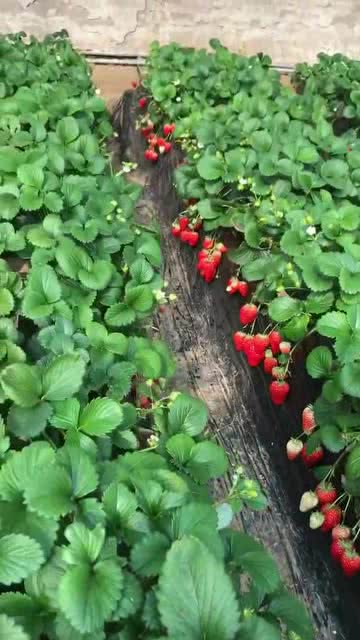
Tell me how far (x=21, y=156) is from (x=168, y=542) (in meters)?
1.46

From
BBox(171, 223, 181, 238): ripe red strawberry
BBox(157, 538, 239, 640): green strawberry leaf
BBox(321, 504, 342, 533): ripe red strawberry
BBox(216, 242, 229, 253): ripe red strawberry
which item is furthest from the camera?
BBox(171, 223, 181, 238): ripe red strawberry

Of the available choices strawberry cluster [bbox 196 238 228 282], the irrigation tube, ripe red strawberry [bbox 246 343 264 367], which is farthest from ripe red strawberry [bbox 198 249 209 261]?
the irrigation tube

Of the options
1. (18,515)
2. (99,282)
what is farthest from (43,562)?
(99,282)

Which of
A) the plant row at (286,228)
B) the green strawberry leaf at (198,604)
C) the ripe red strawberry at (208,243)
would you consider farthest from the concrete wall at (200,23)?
the green strawberry leaf at (198,604)

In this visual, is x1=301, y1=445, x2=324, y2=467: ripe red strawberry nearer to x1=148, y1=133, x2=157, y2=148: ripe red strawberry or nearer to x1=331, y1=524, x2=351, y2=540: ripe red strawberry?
x1=331, y1=524, x2=351, y2=540: ripe red strawberry

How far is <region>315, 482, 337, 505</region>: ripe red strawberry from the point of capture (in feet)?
5.66

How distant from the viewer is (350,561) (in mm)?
1625

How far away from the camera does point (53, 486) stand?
852 millimetres

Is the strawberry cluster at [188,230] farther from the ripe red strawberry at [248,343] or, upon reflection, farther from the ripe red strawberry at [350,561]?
the ripe red strawberry at [350,561]

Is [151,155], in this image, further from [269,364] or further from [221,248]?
[269,364]

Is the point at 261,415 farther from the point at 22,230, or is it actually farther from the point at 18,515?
the point at 18,515

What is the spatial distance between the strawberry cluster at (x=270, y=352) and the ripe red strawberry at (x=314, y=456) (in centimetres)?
22

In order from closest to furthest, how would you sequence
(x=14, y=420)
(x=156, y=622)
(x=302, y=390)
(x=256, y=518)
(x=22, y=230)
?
(x=156, y=622)
(x=14, y=420)
(x=22, y=230)
(x=302, y=390)
(x=256, y=518)

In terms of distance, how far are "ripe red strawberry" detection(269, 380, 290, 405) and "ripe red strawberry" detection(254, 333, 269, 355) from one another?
121 millimetres
